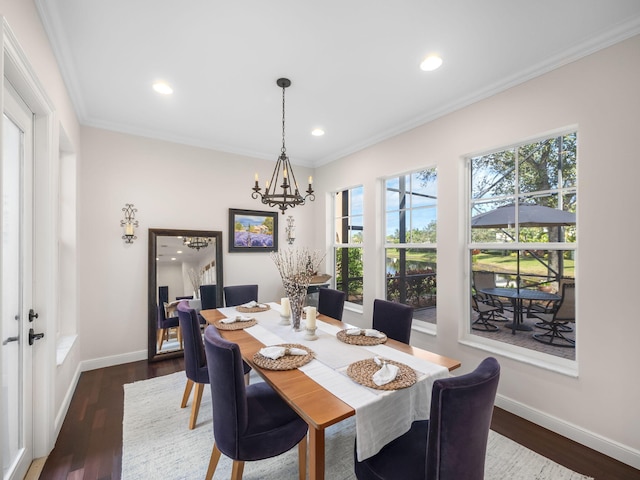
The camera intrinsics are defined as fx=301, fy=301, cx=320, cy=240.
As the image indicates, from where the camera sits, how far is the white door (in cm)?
170

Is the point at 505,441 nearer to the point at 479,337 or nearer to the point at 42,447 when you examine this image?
the point at 479,337

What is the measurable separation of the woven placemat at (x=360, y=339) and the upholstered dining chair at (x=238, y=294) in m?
1.85

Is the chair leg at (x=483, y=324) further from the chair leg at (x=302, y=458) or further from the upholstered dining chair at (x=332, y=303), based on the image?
the chair leg at (x=302, y=458)

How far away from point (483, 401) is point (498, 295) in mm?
2023

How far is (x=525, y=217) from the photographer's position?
2.65 m

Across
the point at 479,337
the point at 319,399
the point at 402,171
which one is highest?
the point at 402,171

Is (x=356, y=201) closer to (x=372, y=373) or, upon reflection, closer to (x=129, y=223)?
(x=129, y=223)

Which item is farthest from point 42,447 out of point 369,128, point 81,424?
point 369,128

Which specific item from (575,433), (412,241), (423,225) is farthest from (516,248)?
(575,433)

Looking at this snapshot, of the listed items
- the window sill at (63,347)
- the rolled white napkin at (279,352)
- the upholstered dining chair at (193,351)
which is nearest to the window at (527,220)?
the rolled white napkin at (279,352)

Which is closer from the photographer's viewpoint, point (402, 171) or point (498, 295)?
point (498, 295)

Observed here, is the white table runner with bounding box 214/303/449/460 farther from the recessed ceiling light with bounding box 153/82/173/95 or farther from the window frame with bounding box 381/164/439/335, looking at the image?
the recessed ceiling light with bounding box 153/82/173/95

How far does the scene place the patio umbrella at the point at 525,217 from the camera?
244 centimetres

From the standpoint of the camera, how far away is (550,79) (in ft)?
7.72
